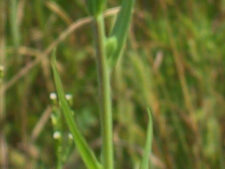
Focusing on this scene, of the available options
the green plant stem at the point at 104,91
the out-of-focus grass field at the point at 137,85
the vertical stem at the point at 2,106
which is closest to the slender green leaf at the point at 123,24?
the green plant stem at the point at 104,91

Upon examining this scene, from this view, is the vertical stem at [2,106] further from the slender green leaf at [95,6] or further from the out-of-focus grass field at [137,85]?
the slender green leaf at [95,6]

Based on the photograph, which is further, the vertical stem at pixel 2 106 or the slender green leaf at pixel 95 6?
the vertical stem at pixel 2 106

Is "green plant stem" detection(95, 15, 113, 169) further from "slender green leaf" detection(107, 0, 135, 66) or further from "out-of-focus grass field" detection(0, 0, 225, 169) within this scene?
"out-of-focus grass field" detection(0, 0, 225, 169)

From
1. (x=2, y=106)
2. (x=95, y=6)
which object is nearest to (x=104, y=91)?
(x=95, y=6)

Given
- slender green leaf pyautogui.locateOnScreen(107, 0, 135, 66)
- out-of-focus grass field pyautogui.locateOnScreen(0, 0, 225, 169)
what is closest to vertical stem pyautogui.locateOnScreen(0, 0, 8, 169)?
out-of-focus grass field pyautogui.locateOnScreen(0, 0, 225, 169)

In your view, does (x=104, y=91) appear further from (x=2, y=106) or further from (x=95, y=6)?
(x=2, y=106)
